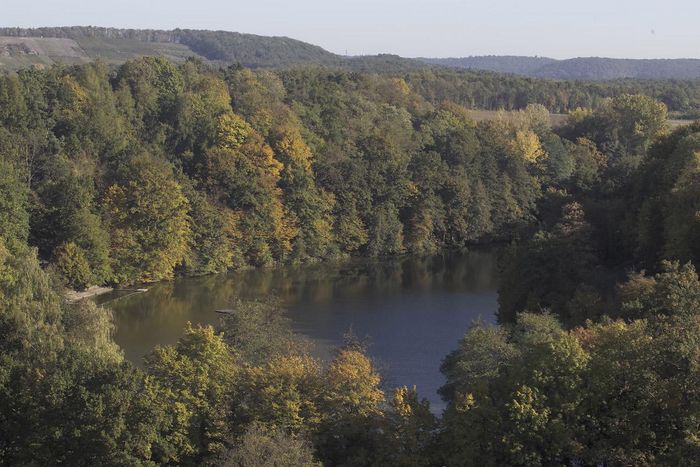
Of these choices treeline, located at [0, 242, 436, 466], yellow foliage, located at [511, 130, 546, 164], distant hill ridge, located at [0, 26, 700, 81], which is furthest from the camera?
distant hill ridge, located at [0, 26, 700, 81]

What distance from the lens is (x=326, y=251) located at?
4494 centimetres

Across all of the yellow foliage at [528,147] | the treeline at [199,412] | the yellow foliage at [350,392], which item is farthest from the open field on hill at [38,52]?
the yellow foliage at [350,392]

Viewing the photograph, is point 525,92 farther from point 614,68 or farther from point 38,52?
point 614,68

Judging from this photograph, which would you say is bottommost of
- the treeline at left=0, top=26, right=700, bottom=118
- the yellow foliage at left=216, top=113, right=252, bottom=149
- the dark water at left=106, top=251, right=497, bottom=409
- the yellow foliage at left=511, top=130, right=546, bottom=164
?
the dark water at left=106, top=251, right=497, bottom=409

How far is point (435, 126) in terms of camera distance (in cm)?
5556

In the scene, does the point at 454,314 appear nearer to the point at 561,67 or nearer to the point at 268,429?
the point at 268,429

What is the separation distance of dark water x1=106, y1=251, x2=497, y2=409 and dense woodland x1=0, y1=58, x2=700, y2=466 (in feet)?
5.31

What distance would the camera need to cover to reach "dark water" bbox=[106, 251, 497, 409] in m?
28.2

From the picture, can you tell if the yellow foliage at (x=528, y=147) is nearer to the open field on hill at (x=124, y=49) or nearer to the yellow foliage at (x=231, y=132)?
the yellow foliage at (x=231, y=132)

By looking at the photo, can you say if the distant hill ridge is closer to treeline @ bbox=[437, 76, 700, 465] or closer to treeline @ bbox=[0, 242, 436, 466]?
treeline @ bbox=[437, 76, 700, 465]

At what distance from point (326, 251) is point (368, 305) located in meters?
10.4

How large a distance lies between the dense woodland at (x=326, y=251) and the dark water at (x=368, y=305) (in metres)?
1.62

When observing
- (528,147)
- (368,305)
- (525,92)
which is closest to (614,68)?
(525,92)

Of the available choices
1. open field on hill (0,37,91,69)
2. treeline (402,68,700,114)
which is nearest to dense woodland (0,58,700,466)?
treeline (402,68,700,114)
